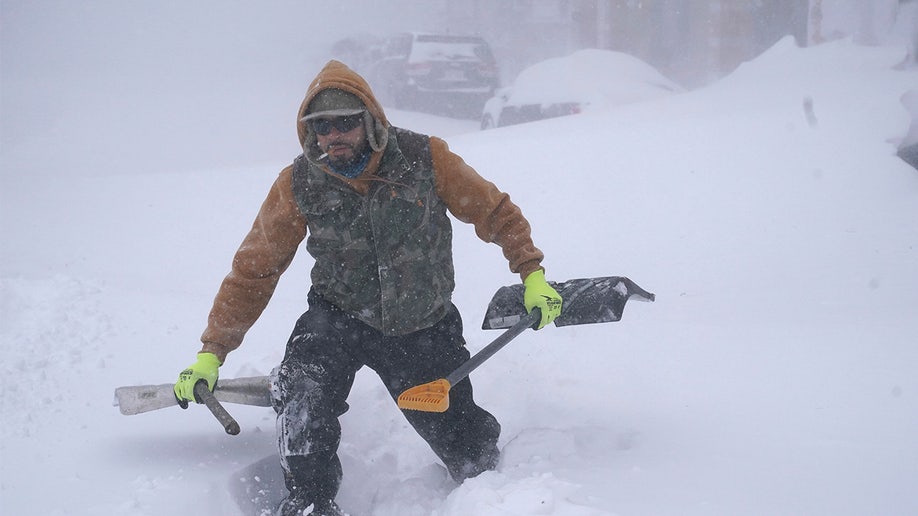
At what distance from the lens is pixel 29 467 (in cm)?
264

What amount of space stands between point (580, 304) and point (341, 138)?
0.99 meters

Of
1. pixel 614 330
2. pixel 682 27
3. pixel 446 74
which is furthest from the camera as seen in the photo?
pixel 682 27

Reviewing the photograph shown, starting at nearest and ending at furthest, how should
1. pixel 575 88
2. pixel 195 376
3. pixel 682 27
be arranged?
pixel 195 376
pixel 575 88
pixel 682 27

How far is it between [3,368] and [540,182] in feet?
11.1

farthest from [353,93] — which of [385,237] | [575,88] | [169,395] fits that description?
[575,88]

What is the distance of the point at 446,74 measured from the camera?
12.0 m

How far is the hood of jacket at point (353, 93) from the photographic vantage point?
229 cm

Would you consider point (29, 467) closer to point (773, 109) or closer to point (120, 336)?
point (120, 336)

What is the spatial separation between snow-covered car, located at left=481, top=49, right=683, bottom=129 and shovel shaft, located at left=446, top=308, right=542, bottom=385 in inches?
235

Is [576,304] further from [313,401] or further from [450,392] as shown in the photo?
[313,401]

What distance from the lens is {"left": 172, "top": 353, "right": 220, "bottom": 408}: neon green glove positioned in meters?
2.37

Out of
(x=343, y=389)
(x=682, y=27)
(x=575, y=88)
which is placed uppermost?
(x=343, y=389)

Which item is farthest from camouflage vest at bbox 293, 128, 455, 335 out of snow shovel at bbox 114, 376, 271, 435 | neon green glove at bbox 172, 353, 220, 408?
snow shovel at bbox 114, 376, 271, 435

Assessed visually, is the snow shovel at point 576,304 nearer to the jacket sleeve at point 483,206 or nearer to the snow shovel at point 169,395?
the jacket sleeve at point 483,206
